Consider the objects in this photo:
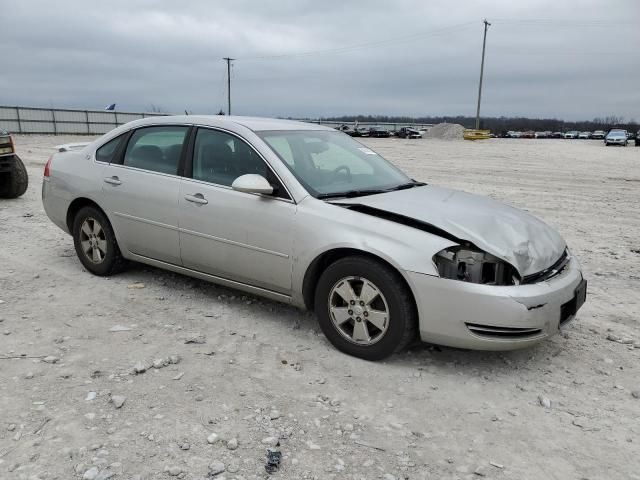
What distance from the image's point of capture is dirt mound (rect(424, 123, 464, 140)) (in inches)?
2151

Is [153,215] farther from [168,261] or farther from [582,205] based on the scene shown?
[582,205]

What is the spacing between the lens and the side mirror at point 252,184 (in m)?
3.91

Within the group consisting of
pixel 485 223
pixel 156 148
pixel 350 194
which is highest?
pixel 156 148

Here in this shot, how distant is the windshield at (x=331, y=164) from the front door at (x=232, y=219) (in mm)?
213

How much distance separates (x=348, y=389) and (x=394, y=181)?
199 centimetres

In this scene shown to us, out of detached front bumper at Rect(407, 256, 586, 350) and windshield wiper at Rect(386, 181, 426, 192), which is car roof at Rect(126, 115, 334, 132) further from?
detached front bumper at Rect(407, 256, 586, 350)

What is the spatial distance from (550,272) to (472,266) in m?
0.63

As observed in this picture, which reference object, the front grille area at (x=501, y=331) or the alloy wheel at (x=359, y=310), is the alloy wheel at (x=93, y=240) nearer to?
the alloy wheel at (x=359, y=310)

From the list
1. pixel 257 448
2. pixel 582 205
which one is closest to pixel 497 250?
pixel 257 448

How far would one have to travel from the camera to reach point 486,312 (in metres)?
3.28

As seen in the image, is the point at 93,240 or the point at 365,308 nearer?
the point at 365,308

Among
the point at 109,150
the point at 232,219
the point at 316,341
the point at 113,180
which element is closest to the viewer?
the point at 316,341

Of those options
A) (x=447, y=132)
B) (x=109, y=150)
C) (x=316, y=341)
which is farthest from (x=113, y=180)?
(x=447, y=132)

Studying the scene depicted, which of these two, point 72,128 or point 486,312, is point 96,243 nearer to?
point 486,312
